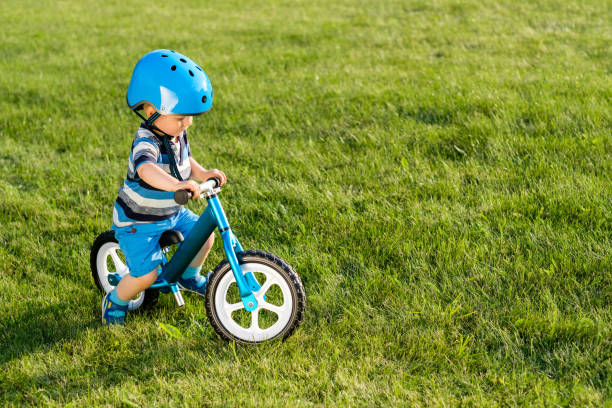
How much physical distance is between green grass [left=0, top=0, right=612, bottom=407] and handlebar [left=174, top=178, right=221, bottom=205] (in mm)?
931

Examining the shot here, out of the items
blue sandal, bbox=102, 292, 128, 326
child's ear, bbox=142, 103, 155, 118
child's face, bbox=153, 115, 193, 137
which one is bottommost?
blue sandal, bbox=102, 292, 128, 326

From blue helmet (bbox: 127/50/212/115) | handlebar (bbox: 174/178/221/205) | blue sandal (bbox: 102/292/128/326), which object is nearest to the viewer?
handlebar (bbox: 174/178/221/205)

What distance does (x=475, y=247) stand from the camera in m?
4.36

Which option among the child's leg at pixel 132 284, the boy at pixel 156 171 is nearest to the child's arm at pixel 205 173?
the boy at pixel 156 171

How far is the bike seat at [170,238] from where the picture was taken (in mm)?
3668

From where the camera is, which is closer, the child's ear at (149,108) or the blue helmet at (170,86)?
the blue helmet at (170,86)

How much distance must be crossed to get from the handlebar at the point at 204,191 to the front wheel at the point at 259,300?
39 centimetres

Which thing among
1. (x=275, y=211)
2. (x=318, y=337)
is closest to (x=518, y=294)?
(x=318, y=337)

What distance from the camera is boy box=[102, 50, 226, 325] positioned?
330 cm

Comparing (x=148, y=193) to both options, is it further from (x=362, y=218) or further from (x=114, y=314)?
(x=362, y=218)

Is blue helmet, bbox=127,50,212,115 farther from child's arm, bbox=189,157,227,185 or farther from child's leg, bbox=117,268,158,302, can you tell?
child's leg, bbox=117,268,158,302

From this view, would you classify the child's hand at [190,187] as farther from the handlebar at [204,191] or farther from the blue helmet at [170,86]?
the blue helmet at [170,86]

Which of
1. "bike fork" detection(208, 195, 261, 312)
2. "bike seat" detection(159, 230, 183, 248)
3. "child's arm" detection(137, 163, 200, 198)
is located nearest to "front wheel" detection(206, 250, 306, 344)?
"bike fork" detection(208, 195, 261, 312)

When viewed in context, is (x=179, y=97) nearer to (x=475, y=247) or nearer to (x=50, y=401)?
(x=50, y=401)
